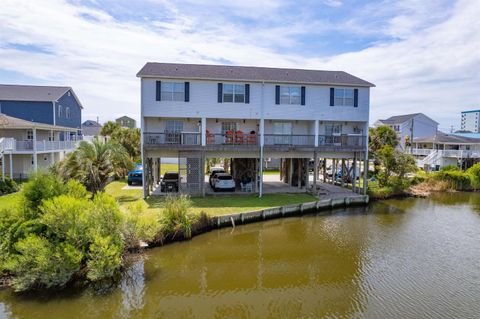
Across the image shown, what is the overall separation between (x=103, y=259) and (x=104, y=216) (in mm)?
1735

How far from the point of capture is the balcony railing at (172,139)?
24.2 meters

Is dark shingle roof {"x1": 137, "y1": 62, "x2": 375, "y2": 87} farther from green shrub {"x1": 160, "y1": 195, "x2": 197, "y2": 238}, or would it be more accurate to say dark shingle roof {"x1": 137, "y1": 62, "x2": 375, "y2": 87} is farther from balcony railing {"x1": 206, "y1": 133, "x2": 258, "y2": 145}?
green shrub {"x1": 160, "y1": 195, "x2": 197, "y2": 238}

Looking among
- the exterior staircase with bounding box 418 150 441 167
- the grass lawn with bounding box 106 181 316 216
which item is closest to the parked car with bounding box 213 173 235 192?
the grass lawn with bounding box 106 181 316 216

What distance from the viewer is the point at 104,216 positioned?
41.5 ft

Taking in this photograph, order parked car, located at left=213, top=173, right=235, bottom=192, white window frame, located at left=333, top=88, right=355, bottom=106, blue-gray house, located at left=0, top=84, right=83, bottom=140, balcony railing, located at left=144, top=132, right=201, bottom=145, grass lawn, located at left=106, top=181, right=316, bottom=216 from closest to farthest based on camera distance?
1. grass lawn, located at left=106, top=181, right=316, bottom=216
2. balcony railing, located at left=144, top=132, right=201, bottom=145
3. parked car, located at left=213, top=173, right=235, bottom=192
4. white window frame, located at left=333, top=88, right=355, bottom=106
5. blue-gray house, located at left=0, top=84, right=83, bottom=140

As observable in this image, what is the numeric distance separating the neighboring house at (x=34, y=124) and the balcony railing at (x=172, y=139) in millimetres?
10855

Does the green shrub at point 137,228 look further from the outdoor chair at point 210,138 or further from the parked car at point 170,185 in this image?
the outdoor chair at point 210,138

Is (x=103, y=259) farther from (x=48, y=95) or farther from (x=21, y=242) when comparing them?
(x=48, y=95)

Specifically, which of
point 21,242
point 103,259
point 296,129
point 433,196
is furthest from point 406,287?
point 433,196

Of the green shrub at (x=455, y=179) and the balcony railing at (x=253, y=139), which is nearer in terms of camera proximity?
the balcony railing at (x=253, y=139)

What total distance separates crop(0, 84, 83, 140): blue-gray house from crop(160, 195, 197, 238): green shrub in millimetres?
26195

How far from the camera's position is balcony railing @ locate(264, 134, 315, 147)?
26.3 meters

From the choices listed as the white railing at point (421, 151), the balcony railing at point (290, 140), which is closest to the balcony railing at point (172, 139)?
the balcony railing at point (290, 140)

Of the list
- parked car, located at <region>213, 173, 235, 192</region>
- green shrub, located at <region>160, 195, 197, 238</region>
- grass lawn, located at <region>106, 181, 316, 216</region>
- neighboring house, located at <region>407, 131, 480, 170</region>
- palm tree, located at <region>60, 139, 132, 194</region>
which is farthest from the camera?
neighboring house, located at <region>407, 131, 480, 170</region>
